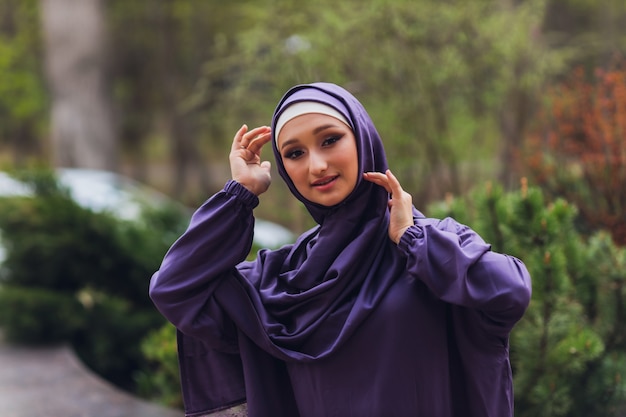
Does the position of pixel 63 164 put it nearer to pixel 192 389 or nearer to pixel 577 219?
pixel 577 219

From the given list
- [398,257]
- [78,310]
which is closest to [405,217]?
[398,257]

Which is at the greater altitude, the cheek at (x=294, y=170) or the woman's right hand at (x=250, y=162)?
the woman's right hand at (x=250, y=162)

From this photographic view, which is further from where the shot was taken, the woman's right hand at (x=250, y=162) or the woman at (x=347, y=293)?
the woman's right hand at (x=250, y=162)

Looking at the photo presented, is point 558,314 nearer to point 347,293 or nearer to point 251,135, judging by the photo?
point 347,293

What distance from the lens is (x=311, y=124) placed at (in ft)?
7.19

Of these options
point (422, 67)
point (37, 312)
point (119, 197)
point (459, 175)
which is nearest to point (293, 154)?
point (37, 312)

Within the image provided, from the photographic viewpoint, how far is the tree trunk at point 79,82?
497 inches

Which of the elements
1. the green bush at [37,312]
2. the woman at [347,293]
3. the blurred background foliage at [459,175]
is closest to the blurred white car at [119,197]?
the blurred background foliage at [459,175]

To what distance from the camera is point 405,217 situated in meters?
2.15

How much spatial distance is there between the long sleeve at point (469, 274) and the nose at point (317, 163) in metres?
0.29

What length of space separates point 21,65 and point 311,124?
60.3 ft

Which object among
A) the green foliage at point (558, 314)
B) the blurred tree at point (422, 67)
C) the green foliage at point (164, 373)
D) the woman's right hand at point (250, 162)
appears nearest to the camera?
the woman's right hand at point (250, 162)

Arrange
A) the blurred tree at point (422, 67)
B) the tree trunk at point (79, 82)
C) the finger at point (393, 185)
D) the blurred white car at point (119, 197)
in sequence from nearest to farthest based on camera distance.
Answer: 1. the finger at point (393, 185)
2. the blurred tree at point (422, 67)
3. the blurred white car at point (119, 197)
4. the tree trunk at point (79, 82)

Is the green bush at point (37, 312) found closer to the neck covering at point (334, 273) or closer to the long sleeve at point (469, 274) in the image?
the neck covering at point (334, 273)
